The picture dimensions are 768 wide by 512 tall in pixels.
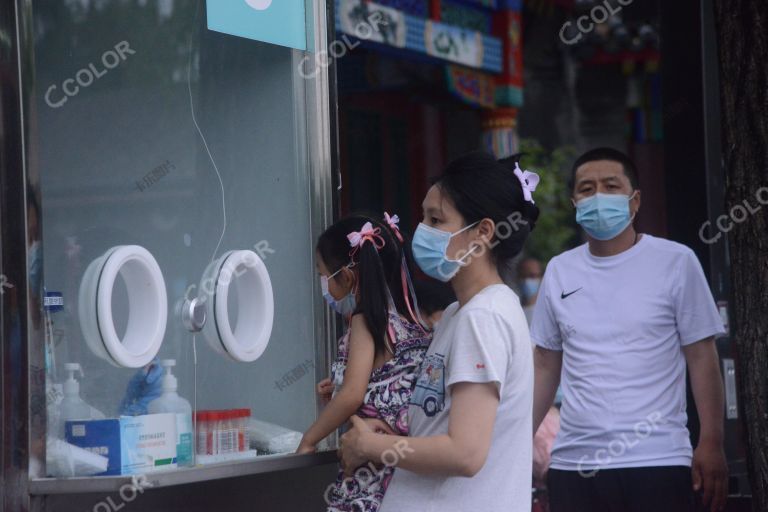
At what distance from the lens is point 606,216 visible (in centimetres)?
338

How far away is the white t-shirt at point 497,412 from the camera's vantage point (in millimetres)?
2209

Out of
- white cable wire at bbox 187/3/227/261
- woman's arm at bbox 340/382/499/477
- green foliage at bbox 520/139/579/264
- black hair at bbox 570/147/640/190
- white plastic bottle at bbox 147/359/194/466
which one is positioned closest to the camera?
woman's arm at bbox 340/382/499/477

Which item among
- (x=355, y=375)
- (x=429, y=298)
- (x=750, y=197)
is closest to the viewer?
(x=355, y=375)

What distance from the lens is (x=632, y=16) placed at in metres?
12.6

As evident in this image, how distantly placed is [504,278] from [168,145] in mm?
1238

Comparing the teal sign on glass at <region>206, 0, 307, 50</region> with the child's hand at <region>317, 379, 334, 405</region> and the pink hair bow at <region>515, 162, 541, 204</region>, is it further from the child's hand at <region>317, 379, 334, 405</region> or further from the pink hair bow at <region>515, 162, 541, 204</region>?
the pink hair bow at <region>515, 162, 541, 204</region>

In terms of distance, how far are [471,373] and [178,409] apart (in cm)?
100


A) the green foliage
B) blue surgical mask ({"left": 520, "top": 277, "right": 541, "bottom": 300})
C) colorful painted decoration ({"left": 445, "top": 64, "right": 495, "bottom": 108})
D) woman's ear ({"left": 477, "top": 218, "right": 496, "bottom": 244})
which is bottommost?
woman's ear ({"left": 477, "top": 218, "right": 496, "bottom": 244})

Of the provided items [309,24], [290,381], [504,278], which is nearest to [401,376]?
[504,278]

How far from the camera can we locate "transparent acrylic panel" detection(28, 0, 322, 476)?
2.77 meters

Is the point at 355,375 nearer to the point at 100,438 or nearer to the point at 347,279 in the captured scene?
the point at 347,279

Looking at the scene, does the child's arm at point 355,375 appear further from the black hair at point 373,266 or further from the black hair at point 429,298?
the black hair at point 429,298

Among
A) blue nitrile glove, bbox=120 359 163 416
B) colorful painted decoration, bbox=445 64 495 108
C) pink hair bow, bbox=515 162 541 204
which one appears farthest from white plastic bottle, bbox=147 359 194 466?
colorful painted decoration, bbox=445 64 495 108

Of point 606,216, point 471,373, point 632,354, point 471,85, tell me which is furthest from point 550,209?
point 471,373
